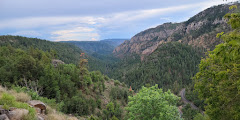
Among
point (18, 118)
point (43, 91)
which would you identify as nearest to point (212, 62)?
point (18, 118)

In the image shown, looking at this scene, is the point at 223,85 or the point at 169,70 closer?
the point at 223,85

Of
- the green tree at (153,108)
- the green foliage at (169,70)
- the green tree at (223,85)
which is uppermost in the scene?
the green tree at (223,85)

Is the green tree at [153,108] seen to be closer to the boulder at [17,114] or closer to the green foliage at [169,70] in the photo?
the boulder at [17,114]

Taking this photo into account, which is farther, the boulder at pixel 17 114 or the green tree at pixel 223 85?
the green tree at pixel 223 85

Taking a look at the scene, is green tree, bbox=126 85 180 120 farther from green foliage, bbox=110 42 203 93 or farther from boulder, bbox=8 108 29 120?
green foliage, bbox=110 42 203 93

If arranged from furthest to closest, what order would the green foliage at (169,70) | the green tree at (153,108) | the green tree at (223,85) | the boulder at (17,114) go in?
the green foliage at (169,70) → the green tree at (153,108) → the green tree at (223,85) → the boulder at (17,114)

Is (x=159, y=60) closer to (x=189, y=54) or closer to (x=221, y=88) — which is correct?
(x=189, y=54)

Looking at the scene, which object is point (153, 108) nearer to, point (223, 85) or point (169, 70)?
point (223, 85)

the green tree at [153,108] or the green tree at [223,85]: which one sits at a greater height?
the green tree at [223,85]

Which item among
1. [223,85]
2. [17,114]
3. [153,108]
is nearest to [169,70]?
[153,108]

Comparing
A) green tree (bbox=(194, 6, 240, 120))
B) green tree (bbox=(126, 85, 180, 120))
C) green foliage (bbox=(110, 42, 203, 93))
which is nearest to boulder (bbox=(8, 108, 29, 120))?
green tree (bbox=(126, 85, 180, 120))

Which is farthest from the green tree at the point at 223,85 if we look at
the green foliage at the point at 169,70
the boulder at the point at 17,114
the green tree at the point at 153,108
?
the green foliage at the point at 169,70

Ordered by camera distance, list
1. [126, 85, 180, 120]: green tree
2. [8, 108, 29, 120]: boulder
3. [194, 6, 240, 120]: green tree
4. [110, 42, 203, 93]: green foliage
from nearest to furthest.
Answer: [8, 108, 29, 120]: boulder → [194, 6, 240, 120]: green tree → [126, 85, 180, 120]: green tree → [110, 42, 203, 93]: green foliage

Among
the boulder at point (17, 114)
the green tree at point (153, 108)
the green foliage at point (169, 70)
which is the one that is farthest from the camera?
the green foliage at point (169, 70)
